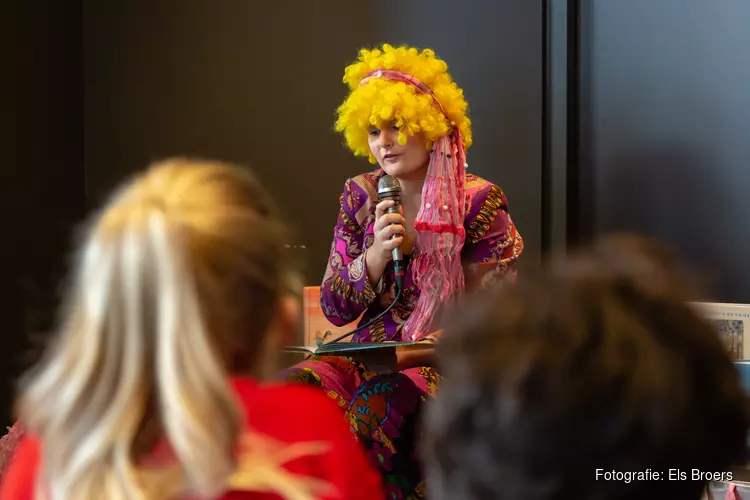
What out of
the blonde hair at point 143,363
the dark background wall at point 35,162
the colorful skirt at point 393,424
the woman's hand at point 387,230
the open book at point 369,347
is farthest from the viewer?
the dark background wall at point 35,162

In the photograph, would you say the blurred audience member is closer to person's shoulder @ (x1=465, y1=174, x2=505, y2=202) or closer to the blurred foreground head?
the blurred foreground head

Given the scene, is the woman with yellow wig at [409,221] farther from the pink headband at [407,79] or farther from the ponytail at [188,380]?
the ponytail at [188,380]

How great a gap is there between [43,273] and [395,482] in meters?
1.41

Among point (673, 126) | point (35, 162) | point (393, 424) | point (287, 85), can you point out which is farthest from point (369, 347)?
point (35, 162)

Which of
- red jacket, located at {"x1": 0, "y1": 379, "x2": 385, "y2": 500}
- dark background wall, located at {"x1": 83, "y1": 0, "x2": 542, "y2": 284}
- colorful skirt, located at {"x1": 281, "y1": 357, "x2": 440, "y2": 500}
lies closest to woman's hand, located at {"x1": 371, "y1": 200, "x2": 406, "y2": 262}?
colorful skirt, located at {"x1": 281, "y1": 357, "x2": 440, "y2": 500}

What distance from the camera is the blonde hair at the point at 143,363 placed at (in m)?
0.69

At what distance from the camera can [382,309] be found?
1.76 m

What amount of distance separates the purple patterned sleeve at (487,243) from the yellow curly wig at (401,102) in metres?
0.19

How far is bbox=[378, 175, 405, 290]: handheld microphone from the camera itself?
1637 mm

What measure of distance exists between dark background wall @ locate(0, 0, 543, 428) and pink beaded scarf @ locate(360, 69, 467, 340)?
54 centimetres

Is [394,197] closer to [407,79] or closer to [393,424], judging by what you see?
[407,79]

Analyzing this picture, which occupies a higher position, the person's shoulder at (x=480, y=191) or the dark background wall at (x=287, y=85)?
the dark background wall at (x=287, y=85)

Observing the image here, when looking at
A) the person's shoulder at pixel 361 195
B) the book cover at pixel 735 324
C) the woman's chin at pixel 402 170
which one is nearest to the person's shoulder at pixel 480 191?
the woman's chin at pixel 402 170

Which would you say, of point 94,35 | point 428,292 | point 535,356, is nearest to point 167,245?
point 535,356
